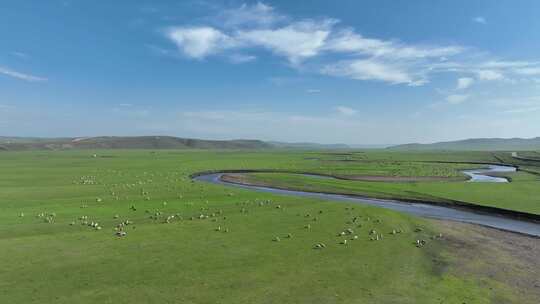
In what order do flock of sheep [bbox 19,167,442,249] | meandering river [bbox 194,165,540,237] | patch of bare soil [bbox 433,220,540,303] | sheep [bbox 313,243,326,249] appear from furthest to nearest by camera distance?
meandering river [bbox 194,165,540,237] < flock of sheep [bbox 19,167,442,249] < sheep [bbox 313,243,326,249] < patch of bare soil [bbox 433,220,540,303]

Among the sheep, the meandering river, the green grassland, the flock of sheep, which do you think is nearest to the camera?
the green grassland

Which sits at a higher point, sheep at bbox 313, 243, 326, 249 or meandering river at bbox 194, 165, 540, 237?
sheep at bbox 313, 243, 326, 249

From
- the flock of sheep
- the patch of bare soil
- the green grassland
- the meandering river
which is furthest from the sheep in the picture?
the meandering river

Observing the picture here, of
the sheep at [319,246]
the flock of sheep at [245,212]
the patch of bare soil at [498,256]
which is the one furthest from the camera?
the flock of sheep at [245,212]

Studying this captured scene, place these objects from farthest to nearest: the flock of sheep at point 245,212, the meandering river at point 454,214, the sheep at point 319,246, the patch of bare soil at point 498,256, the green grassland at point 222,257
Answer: the meandering river at point 454,214 < the flock of sheep at point 245,212 < the sheep at point 319,246 < the patch of bare soil at point 498,256 < the green grassland at point 222,257

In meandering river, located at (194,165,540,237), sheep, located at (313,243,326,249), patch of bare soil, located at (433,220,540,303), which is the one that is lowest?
meandering river, located at (194,165,540,237)

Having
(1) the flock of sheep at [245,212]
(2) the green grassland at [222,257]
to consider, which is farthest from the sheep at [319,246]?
(2) the green grassland at [222,257]

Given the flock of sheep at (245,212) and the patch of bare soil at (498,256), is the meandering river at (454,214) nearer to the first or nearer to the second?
the patch of bare soil at (498,256)

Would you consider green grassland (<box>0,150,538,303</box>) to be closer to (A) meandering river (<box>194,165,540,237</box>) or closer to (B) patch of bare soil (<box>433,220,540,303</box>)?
(B) patch of bare soil (<box>433,220,540,303</box>)

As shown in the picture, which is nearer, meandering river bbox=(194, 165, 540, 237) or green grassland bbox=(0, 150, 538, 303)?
green grassland bbox=(0, 150, 538, 303)

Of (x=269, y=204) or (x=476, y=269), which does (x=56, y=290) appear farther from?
(x=269, y=204)
